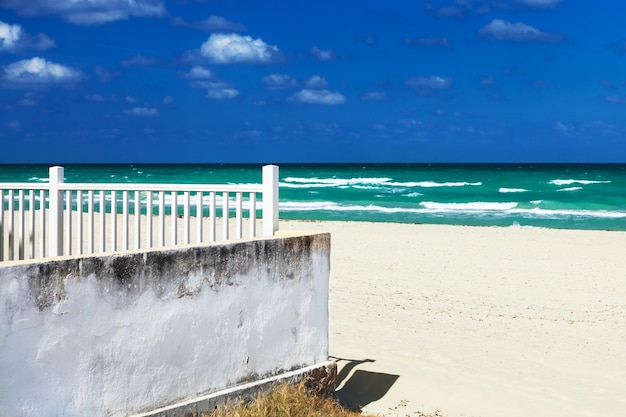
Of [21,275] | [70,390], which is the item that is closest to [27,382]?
[70,390]

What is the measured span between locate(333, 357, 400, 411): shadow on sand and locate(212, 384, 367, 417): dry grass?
497mm

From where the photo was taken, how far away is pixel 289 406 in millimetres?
5852

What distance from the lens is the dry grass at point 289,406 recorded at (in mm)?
5574

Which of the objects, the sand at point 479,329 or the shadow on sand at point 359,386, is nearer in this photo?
the shadow on sand at point 359,386

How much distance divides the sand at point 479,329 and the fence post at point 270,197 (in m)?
1.87

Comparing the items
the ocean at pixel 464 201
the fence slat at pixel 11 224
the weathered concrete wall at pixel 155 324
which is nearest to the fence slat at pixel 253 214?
the weathered concrete wall at pixel 155 324

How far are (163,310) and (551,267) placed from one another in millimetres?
12369

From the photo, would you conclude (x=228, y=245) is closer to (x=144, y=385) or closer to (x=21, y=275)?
(x=144, y=385)

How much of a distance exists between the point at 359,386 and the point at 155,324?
2869mm

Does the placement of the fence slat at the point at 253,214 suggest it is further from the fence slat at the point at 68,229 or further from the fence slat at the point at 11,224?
the fence slat at the point at 11,224

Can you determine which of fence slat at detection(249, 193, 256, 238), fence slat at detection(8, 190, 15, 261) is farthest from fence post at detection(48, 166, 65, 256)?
fence slat at detection(249, 193, 256, 238)

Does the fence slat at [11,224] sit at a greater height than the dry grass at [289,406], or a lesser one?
greater

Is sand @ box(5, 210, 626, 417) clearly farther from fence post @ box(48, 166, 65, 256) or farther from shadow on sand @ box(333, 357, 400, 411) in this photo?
fence post @ box(48, 166, 65, 256)

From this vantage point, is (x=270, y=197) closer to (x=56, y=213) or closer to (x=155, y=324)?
(x=155, y=324)
